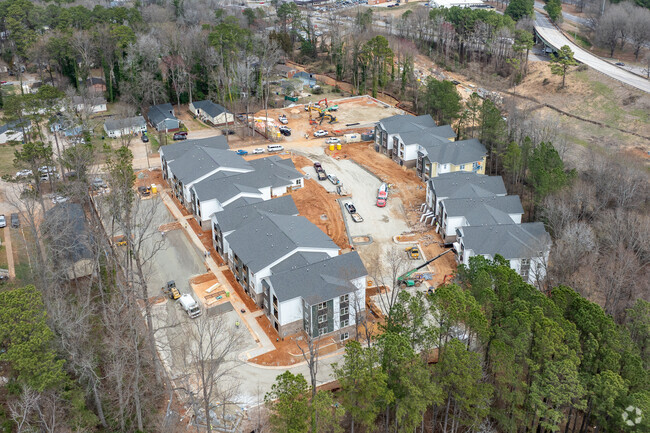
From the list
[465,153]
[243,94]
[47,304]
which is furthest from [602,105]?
[47,304]

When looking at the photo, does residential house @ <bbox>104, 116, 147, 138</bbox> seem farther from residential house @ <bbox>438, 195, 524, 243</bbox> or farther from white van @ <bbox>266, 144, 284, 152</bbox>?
residential house @ <bbox>438, 195, 524, 243</bbox>

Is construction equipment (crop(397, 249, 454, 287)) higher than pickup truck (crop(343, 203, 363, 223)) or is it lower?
lower

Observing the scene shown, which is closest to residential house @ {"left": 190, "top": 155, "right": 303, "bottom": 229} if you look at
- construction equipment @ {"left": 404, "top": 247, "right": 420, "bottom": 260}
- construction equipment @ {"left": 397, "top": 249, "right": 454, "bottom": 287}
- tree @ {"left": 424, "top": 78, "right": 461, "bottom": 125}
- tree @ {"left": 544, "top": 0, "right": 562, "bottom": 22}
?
construction equipment @ {"left": 404, "top": 247, "right": 420, "bottom": 260}

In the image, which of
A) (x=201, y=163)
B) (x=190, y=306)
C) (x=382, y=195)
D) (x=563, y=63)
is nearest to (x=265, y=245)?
(x=190, y=306)

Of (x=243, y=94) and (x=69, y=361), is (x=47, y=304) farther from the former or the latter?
(x=243, y=94)

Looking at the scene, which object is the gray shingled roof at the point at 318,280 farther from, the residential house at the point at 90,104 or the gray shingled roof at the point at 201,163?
the residential house at the point at 90,104

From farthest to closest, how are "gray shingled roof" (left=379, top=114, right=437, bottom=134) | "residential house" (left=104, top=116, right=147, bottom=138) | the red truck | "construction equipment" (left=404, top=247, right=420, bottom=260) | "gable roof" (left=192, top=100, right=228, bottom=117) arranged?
"gable roof" (left=192, top=100, right=228, bottom=117), "residential house" (left=104, top=116, right=147, bottom=138), "gray shingled roof" (left=379, top=114, right=437, bottom=134), the red truck, "construction equipment" (left=404, top=247, right=420, bottom=260)

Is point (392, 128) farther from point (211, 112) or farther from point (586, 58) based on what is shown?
point (586, 58)

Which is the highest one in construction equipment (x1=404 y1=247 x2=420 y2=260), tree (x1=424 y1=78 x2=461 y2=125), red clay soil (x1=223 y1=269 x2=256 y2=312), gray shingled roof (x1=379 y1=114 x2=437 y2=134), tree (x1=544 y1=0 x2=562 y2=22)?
tree (x1=544 y1=0 x2=562 y2=22)
